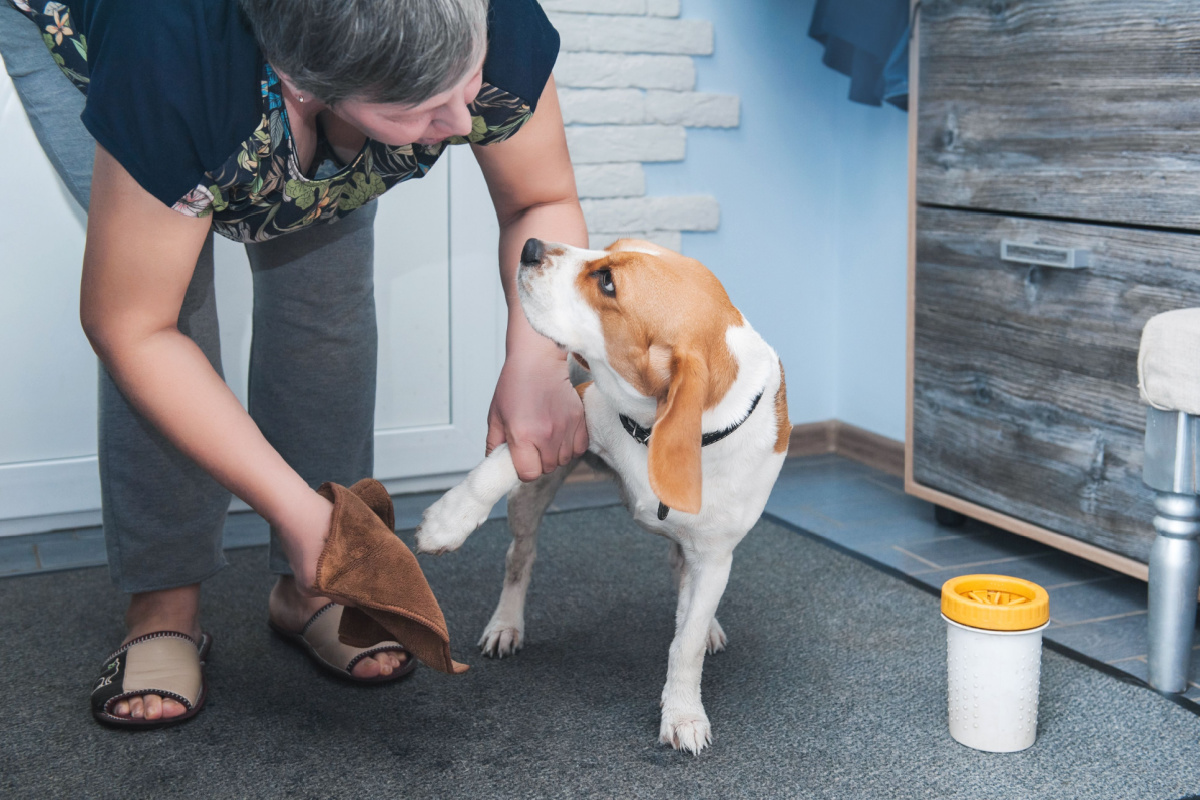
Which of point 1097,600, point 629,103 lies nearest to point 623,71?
point 629,103

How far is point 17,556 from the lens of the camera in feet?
6.19

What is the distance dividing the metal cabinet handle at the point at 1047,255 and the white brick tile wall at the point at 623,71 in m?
0.87

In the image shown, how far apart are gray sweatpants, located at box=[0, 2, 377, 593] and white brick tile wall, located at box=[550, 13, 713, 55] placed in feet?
3.19

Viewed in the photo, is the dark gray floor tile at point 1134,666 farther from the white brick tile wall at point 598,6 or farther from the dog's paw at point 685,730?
the white brick tile wall at point 598,6

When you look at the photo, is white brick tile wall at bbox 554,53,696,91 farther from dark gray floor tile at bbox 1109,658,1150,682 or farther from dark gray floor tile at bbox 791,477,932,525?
dark gray floor tile at bbox 1109,658,1150,682

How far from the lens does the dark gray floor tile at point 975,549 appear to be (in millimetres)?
1880

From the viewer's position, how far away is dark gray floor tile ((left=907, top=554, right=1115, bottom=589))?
178 centimetres

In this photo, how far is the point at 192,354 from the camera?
0.97 m

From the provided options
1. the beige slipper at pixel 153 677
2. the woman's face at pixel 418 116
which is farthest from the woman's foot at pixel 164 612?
the woman's face at pixel 418 116

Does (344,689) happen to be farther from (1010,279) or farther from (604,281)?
(1010,279)

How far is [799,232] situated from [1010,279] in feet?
2.71

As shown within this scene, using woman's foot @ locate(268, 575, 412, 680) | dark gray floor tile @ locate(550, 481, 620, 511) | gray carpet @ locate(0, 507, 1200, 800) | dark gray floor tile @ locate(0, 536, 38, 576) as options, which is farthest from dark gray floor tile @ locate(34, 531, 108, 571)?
dark gray floor tile @ locate(550, 481, 620, 511)

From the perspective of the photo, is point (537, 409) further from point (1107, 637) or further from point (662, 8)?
point (662, 8)

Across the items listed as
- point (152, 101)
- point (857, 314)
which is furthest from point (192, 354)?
point (857, 314)
